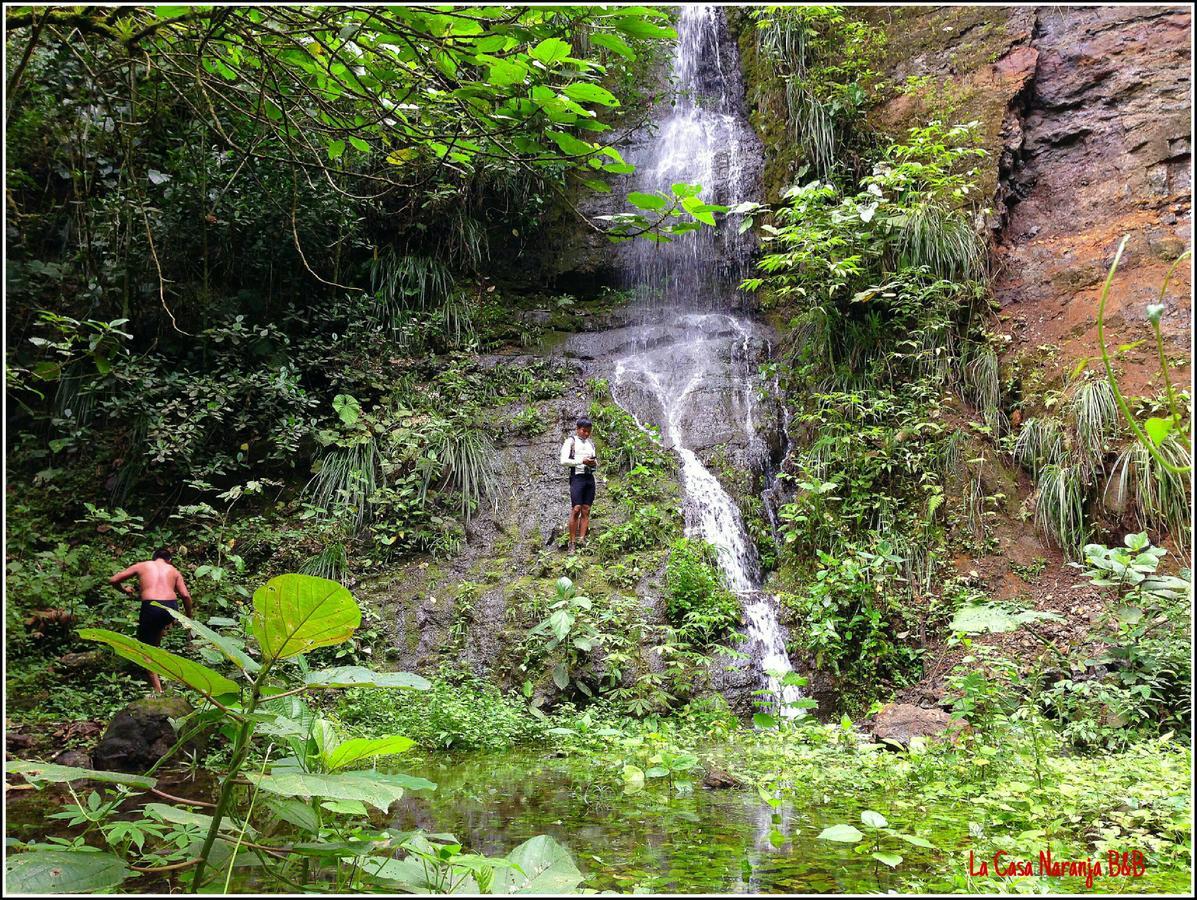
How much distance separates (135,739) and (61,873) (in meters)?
3.90

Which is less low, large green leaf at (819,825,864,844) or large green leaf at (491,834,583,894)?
large green leaf at (491,834,583,894)

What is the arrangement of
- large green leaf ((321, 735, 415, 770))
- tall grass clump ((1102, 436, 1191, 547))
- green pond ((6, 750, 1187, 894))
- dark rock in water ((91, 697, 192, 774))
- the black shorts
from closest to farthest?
large green leaf ((321, 735, 415, 770)) < green pond ((6, 750, 1187, 894)) < dark rock in water ((91, 697, 192, 774)) < tall grass clump ((1102, 436, 1191, 547)) < the black shorts

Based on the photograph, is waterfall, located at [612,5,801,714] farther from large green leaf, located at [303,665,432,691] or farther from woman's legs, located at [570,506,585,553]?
large green leaf, located at [303,665,432,691]

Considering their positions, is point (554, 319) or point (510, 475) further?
point (554, 319)

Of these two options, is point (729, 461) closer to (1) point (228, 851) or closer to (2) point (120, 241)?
(1) point (228, 851)

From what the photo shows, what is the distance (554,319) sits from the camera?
33.0 ft

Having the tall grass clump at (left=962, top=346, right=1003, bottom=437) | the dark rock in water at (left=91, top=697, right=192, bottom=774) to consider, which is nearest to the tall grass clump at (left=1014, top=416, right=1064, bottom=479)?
the tall grass clump at (left=962, top=346, right=1003, bottom=437)

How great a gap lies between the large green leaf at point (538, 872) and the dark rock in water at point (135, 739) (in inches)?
149

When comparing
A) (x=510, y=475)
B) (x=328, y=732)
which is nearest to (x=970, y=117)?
(x=510, y=475)

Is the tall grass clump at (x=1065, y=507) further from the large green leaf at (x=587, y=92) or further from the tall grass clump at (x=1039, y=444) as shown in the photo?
the large green leaf at (x=587, y=92)

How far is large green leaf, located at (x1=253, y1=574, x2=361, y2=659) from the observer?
1.19m

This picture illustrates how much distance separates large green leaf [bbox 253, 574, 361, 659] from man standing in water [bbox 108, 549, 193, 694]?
17.3 feet

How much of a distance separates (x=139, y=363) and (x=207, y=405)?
1.13 m

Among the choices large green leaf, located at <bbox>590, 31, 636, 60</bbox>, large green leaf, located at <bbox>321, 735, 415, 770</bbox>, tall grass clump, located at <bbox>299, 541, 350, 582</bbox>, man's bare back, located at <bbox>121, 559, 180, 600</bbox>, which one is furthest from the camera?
tall grass clump, located at <bbox>299, 541, 350, 582</bbox>
